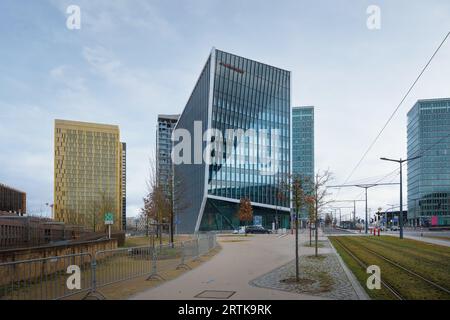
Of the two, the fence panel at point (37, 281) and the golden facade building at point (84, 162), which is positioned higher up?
the golden facade building at point (84, 162)

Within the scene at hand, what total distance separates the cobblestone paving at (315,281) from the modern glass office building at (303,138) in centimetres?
15718

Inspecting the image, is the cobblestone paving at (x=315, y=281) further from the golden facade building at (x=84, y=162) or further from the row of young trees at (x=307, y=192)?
the golden facade building at (x=84, y=162)

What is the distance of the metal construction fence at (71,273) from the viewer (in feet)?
30.2

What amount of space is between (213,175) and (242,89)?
1898cm

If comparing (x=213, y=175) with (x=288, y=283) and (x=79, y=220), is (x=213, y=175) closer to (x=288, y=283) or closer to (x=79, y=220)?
(x=79, y=220)

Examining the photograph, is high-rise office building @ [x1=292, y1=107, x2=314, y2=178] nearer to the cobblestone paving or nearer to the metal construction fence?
the cobblestone paving

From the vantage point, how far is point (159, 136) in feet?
648

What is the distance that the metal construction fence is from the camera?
9.21 meters

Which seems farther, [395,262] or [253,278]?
[395,262]

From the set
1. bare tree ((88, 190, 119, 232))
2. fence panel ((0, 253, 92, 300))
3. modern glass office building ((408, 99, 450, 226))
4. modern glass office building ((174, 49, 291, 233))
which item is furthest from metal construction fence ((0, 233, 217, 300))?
modern glass office building ((408, 99, 450, 226))

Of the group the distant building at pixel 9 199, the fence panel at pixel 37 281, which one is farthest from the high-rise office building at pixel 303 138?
the fence panel at pixel 37 281

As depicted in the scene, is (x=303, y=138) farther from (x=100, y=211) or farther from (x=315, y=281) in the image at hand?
(x=315, y=281)

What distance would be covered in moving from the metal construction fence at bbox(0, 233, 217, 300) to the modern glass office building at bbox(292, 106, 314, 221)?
159267 millimetres
